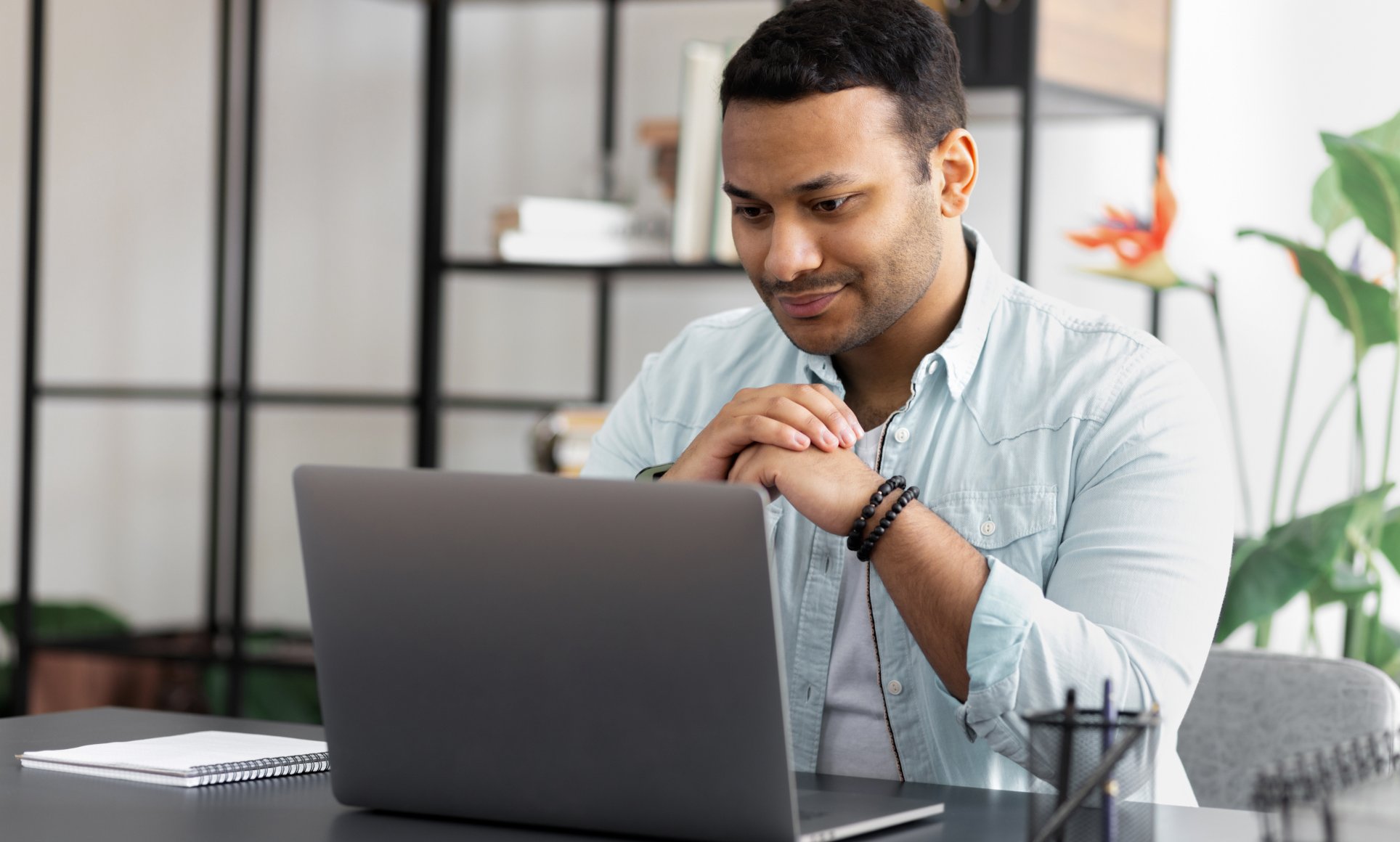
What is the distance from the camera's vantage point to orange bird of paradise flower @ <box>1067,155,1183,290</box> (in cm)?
228

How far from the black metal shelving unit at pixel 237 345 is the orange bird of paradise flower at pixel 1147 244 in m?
0.82

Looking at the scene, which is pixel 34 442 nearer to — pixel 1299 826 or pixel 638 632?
pixel 638 632

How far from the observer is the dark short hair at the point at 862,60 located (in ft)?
4.83

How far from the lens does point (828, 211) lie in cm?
147

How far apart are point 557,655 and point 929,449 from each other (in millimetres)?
692

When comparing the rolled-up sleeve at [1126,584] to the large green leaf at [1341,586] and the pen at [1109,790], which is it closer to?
the pen at [1109,790]

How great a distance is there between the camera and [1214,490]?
1414 millimetres

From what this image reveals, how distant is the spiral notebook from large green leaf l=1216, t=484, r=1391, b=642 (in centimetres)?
131

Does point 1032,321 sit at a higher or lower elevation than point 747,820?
higher

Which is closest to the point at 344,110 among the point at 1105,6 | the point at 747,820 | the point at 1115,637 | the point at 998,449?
the point at 1105,6

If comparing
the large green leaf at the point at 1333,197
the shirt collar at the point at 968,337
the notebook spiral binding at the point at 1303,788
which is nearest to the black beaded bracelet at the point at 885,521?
the shirt collar at the point at 968,337

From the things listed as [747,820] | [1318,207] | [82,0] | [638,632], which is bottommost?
[747,820]

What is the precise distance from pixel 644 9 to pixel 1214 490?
1.95 m

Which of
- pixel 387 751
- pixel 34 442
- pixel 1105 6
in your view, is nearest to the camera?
pixel 387 751
